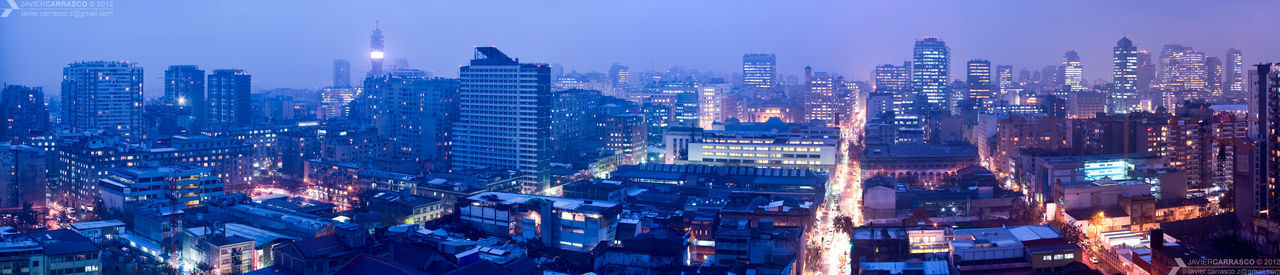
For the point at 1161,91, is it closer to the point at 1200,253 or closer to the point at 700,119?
the point at 700,119

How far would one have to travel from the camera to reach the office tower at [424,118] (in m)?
38.7

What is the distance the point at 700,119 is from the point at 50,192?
38.9 metres

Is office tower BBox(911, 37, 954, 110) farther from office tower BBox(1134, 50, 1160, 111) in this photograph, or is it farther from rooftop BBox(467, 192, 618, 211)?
rooftop BBox(467, 192, 618, 211)

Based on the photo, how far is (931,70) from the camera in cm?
7369

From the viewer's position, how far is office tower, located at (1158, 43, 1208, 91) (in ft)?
219

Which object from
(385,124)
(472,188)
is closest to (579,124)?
(385,124)

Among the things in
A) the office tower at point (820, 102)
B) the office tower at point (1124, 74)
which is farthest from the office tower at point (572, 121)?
the office tower at point (1124, 74)

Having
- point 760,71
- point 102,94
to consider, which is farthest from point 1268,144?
point 760,71

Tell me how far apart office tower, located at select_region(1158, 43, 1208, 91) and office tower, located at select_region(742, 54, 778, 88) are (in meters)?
30.6

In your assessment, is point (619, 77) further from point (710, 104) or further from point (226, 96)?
point (226, 96)

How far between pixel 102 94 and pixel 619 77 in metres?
51.3

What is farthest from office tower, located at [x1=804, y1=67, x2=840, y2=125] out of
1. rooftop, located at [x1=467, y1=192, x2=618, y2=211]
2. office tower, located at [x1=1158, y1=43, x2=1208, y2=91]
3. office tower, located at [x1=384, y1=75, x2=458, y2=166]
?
rooftop, located at [x1=467, y1=192, x2=618, y2=211]

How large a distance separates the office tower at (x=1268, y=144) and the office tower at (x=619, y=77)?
58.3 metres

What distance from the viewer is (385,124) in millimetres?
42469
